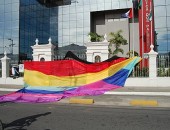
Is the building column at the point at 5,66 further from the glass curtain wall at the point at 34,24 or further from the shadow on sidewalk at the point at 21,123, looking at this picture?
the glass curtain wall at the point at 34,24

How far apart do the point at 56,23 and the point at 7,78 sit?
3353 cm

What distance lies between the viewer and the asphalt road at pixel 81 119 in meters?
7.55

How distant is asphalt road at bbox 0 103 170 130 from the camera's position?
7.55 metres

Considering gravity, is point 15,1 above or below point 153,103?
above

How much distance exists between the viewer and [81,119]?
8.62 metres

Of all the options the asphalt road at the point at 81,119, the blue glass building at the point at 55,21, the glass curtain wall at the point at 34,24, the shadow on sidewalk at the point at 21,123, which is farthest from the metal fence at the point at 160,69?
the glass curtain wall at the point at 34,24

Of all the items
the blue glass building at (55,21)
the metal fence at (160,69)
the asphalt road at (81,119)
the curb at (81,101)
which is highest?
the blue glass building at (55,21)

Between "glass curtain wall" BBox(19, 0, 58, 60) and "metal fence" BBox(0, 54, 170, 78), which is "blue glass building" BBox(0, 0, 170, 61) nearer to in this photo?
"glass curtain wall" BBox(19, 0, 58, 60)

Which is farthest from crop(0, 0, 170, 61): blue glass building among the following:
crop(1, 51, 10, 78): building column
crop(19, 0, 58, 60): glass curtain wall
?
crop(1, 51, 10, 78): building column

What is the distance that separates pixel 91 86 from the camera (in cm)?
1672

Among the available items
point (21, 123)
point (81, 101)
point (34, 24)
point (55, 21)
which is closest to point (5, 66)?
point (81, 101)

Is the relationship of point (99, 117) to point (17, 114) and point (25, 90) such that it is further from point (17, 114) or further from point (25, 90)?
point (25, 90)

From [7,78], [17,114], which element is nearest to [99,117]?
[17,114]

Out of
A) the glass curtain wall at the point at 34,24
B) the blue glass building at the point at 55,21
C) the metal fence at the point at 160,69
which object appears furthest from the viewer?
the glass curtain wall at the point at 34,24
